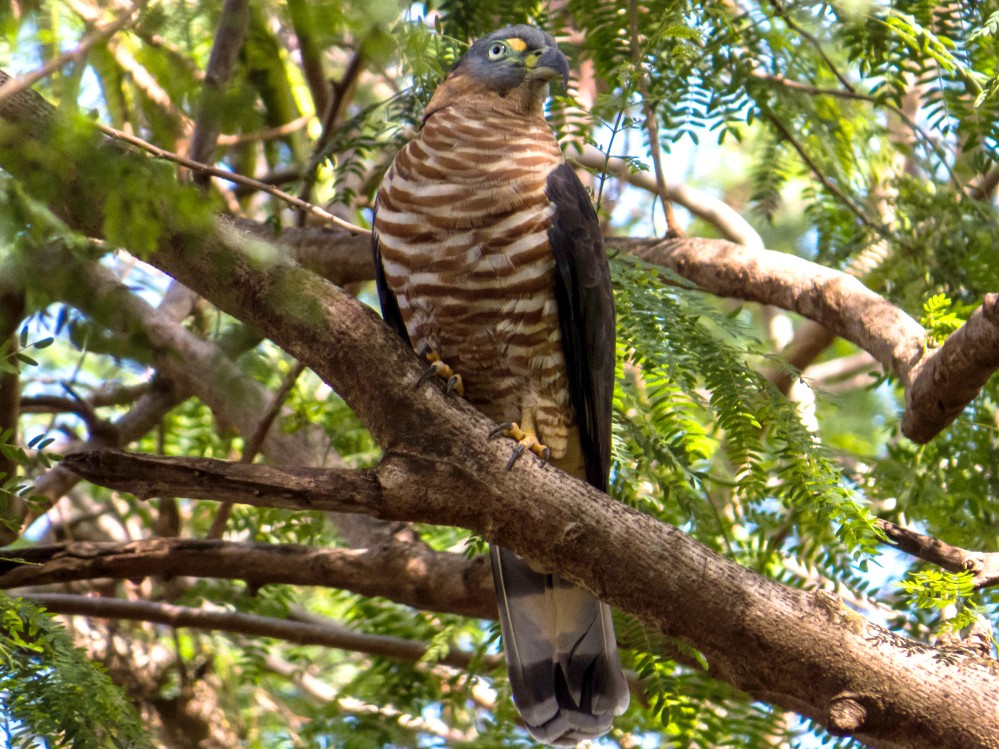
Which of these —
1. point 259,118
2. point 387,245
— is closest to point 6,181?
point 259,118

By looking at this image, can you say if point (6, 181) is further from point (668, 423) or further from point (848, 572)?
point (848, 572)

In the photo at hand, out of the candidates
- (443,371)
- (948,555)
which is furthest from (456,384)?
(948,555)

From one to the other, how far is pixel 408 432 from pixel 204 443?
7.86ft

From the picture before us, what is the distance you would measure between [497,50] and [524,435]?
4.89 feet

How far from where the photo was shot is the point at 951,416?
2.97 m

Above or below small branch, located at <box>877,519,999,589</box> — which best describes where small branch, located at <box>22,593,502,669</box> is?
above

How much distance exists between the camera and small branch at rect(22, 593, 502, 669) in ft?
12.8

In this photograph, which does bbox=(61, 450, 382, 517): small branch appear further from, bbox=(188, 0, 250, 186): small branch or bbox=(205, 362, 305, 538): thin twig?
bbox=(205, 362, 305, 538): thin twig

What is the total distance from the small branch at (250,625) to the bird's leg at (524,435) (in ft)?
3.31

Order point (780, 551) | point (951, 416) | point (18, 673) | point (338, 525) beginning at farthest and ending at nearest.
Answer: point (338, 525)
point (780, 551)
point (951, 416)
point (18, 673)

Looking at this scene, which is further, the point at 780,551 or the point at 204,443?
the point at 204,443

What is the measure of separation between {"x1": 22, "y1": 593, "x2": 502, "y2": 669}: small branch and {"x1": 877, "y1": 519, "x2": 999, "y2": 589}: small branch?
166 cm

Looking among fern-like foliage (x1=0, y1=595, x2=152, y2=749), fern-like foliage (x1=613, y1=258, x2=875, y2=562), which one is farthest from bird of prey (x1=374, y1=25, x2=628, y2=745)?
fern-like foliage (x1=0, y1=595, x2=152, y2=749)

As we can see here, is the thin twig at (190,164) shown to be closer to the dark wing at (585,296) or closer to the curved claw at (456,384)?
the curved claw at (456,384)
